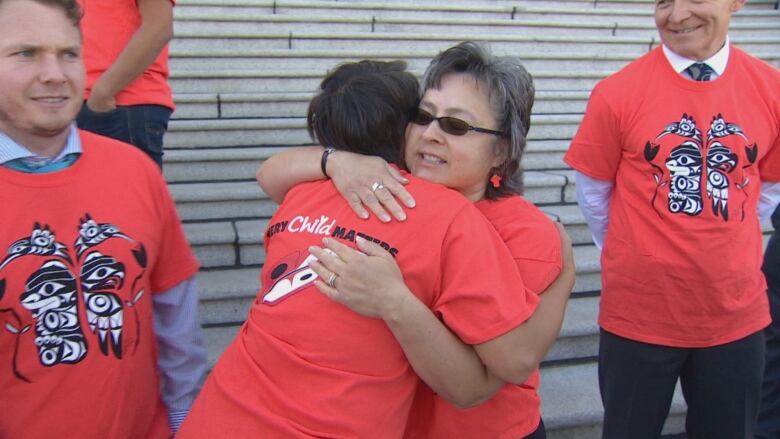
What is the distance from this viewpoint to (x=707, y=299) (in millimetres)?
2053

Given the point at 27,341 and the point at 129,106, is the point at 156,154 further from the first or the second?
the point at 27,341

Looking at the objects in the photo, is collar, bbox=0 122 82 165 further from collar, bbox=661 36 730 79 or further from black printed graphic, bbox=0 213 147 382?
collar, bbox=661 36 730 79

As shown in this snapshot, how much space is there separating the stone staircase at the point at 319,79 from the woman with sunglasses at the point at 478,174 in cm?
162

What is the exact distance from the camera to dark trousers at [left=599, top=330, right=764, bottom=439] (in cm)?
209

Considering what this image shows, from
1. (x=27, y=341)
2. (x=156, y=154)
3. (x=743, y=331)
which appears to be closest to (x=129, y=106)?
(x=156, y=154)

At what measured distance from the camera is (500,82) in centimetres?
145

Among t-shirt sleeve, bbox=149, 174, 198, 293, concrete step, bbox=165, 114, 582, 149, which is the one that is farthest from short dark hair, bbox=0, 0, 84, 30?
concrete step, bbox=165, 114, 582, 149

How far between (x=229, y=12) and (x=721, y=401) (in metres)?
4.45

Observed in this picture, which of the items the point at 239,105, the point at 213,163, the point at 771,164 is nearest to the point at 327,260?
the point at 771,164

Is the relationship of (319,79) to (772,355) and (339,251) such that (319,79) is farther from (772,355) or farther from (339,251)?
(339,251)

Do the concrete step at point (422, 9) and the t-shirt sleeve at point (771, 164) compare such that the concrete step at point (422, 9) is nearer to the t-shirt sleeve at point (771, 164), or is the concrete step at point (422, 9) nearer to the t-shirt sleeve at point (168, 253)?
the t-shirt sleeve at point (771, 164)

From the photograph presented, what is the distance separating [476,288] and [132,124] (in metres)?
1.53

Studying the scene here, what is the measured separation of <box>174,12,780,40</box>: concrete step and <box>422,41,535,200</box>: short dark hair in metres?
3.71

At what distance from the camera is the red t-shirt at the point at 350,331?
1189 millimetres
